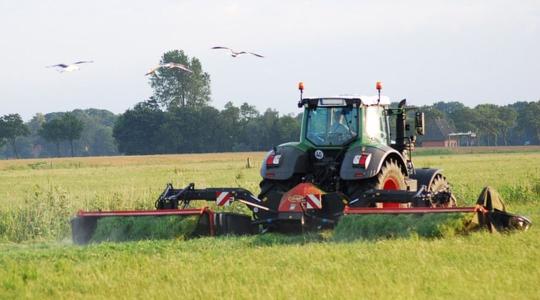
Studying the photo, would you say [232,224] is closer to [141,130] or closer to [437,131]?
[141,130]

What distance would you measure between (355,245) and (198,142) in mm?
74119

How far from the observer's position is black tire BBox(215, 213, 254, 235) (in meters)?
13.9

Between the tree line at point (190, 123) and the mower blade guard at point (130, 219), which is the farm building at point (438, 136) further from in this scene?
the mower blade guard at point (130, 219)

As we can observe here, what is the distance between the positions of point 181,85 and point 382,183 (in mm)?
82821

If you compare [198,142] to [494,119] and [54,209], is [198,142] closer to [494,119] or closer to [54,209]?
[494,119]

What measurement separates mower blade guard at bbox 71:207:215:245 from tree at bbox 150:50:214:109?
7652 cm

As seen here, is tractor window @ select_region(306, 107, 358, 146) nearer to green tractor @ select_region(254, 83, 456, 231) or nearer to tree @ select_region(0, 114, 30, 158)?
green tractor @ select_region(254, 83, 456, 231)

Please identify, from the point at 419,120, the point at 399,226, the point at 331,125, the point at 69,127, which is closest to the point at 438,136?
the point at 69,127

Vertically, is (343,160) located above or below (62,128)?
below

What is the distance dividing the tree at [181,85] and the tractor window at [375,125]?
7588cm

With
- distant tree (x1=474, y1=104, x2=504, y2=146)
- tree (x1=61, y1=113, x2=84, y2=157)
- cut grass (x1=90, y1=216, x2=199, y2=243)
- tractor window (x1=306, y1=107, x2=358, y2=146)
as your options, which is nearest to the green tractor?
tractor window (x1=306, y1=107, x2=358, y2=146)

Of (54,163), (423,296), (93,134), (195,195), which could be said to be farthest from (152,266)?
(93,134)

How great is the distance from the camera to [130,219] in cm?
1399

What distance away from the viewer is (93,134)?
431 feet
